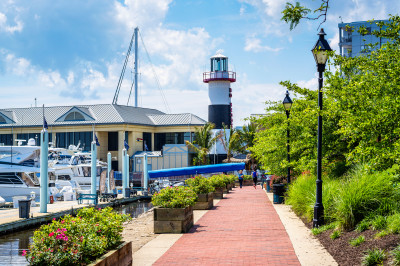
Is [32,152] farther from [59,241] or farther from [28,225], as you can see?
[59,241]

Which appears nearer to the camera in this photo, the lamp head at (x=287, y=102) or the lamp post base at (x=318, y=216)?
the lamp post base at (x=318, y=216)

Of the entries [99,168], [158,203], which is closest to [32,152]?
[99,168]

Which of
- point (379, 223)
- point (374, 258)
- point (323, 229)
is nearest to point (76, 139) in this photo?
point (323, 229)

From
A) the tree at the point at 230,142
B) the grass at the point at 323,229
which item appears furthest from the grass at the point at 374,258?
the tree at the point at 230,142

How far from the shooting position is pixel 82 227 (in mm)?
7750

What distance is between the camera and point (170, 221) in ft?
45.6

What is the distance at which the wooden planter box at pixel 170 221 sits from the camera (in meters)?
13.8

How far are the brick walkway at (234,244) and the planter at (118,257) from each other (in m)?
1.10

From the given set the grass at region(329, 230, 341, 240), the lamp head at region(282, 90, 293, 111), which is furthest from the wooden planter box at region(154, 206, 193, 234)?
the lamp head at region(282, 90, 293, 111)

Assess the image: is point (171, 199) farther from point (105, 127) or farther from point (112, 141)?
point (112, 141)

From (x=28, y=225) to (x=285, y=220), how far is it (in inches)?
513

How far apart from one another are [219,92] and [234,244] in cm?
5930

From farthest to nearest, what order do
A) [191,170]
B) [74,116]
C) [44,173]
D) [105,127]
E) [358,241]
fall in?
[74,116], [105,127], [191,170], [44,173], [358,241]

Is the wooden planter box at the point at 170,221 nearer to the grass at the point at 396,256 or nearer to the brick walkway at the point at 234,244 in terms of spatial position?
the brick walkway at the point at 234,244
